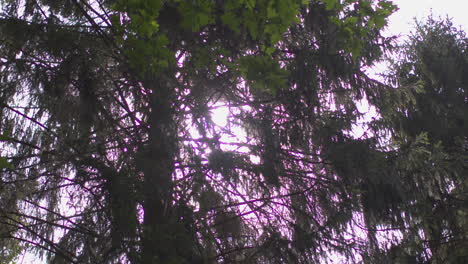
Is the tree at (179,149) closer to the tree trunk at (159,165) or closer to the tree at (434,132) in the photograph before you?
the tree trunk at (159,165)

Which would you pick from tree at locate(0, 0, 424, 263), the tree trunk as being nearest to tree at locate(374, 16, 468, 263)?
tree at locate(0, 0, 424, 263)

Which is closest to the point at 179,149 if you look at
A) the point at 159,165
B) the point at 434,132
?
the point at 159,165

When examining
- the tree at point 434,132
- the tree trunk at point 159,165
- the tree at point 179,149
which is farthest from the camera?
the tree at point 434,132

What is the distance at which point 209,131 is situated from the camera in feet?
14.3

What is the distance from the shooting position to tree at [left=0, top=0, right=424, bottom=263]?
3.51 metres

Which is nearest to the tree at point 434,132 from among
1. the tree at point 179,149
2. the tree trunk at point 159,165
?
the tree at point 179,149

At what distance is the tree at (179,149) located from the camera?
3508mm

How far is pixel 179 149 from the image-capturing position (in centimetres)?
413

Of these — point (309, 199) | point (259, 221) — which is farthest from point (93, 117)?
point (309, 199)

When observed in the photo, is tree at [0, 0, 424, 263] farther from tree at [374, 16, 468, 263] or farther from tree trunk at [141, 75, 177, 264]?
tree at [374, 16, 468, 263]

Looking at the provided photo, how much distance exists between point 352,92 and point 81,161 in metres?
3.74

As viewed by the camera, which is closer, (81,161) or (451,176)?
(81,161)

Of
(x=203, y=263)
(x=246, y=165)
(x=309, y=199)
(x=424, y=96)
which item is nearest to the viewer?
(x=203, y=263)

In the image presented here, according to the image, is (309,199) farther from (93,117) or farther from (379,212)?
(93,117)
